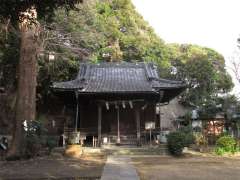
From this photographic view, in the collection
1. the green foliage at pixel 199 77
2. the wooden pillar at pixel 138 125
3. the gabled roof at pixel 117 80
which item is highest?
the green foliage at pixel 199 77

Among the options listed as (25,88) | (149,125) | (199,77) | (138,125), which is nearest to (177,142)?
(138,125)

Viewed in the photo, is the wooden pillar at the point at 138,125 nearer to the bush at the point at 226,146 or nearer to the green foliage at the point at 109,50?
the bush at the point at 226,146

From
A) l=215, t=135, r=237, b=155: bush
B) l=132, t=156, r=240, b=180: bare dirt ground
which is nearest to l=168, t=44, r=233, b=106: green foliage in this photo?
l=215, t=135, r=237, b=155: bush

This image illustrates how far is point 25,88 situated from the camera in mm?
18938

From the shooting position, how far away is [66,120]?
108ft

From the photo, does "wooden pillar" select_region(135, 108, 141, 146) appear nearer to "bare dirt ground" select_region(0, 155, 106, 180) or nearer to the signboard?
the signboard

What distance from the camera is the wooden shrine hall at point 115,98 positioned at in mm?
24766

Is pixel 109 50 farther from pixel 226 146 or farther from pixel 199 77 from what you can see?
pixel 226 146

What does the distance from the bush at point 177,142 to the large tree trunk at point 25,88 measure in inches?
247

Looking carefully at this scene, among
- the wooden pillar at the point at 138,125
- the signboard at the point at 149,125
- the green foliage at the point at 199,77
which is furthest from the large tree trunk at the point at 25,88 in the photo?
the green foliage at the point at 199,77

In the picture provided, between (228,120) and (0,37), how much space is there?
14.7 metres

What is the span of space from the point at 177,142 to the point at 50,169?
269 inches

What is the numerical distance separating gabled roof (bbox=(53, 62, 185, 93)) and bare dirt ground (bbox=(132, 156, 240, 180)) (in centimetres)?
653

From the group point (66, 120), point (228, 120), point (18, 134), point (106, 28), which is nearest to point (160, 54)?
point (106, 28)
